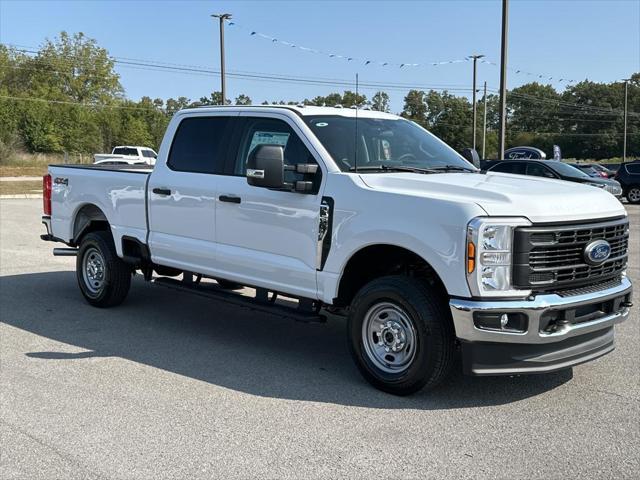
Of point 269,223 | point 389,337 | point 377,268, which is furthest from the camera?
point 269,223

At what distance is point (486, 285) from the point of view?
4465 millimetres

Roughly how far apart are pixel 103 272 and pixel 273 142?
2.90m

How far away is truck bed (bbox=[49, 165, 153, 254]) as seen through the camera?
7.20m

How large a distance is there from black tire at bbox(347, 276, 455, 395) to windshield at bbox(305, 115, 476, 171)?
1108 millimetres

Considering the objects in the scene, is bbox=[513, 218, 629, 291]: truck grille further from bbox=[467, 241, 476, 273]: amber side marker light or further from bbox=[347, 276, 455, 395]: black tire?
bbox=[347, 276, 455, 395]: black tire

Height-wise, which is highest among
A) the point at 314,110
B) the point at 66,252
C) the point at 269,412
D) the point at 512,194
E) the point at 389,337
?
the point at 314,110

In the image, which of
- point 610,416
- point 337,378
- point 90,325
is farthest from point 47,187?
point 610,416

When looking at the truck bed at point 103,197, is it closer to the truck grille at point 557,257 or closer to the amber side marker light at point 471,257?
the amber side marker light at point 471,257

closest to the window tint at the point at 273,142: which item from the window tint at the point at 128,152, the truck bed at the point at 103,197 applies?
the truck bed at the point at 103,197

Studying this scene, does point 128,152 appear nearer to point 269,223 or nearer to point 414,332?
point 269,223

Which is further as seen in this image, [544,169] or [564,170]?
[564,170]

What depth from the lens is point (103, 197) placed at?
7.61 meters

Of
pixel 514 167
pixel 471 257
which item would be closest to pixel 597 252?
pixel 471 257

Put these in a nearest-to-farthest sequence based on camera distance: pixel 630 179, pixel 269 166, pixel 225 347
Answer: pixel 269 166 < pixel 225 347 < pixel 630 179
